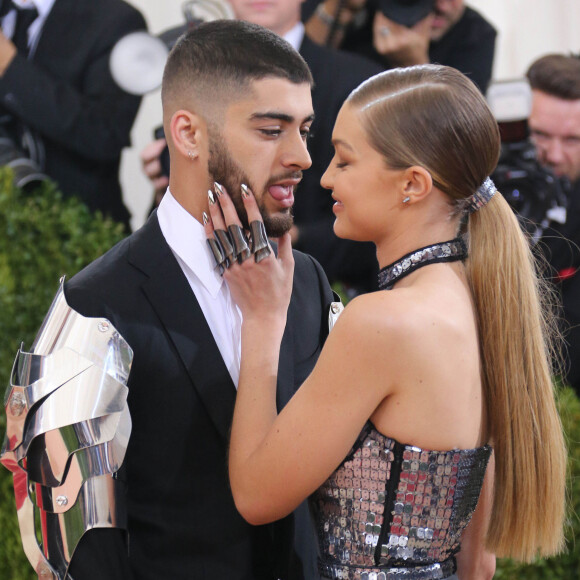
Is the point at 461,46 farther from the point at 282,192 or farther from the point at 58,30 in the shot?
the point at 282,192

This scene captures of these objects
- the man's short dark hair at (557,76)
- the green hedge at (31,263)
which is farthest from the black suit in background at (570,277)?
the man's short dark hair at (557,76)

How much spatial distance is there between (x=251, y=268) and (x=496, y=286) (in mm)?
453

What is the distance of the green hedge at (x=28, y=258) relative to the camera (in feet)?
11.0

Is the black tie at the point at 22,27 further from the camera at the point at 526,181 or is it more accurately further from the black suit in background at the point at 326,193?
the camera at the point at 526,181

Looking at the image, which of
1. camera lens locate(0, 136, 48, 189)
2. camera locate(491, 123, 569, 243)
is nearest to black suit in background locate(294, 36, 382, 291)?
camera locate(491, 123, 569, 243)

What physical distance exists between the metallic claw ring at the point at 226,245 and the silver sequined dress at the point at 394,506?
410 millimetres

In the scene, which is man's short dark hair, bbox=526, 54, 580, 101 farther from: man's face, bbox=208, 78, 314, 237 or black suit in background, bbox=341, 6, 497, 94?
man's face, bbox=208, 78, 314, 237

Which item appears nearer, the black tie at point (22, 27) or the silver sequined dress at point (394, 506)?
the silver sequined dress at point (394, 506)

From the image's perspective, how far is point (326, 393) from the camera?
1.58 meters

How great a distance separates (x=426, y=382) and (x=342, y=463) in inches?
8.9

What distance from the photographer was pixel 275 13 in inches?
146

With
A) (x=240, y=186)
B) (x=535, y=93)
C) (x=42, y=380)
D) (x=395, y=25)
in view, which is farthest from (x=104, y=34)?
(x=42, y=380)

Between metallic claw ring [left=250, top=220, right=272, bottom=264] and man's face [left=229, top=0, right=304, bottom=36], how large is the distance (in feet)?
6.94

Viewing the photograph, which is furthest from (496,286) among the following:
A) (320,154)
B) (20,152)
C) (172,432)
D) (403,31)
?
(20,152)
